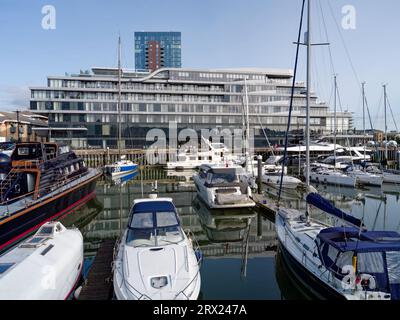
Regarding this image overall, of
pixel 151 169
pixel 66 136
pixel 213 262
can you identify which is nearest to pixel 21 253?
pixel 213 262

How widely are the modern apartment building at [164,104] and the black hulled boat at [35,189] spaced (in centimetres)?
4116

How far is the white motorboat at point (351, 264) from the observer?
26.2 feet

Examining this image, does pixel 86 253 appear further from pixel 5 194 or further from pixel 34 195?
pixel 5 194

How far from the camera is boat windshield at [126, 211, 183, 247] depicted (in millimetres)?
9967

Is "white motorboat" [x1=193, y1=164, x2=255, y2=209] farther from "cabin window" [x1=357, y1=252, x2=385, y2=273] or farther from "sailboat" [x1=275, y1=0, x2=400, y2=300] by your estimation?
"cabin window" [x1=357, y1=252, x2=385, y2=273]

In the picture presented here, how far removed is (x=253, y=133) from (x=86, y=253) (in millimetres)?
58679

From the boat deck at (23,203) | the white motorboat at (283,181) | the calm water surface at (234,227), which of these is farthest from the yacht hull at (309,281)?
the white motorboat at (283,181)

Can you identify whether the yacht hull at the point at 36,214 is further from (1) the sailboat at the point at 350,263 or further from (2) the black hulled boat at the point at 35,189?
(1) the sailboat at the point at 350,263

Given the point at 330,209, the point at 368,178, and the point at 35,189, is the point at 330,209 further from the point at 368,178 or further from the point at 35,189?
the point at 368,178

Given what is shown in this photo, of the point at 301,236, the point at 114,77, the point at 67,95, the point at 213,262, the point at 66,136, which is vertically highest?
the point at 114,77

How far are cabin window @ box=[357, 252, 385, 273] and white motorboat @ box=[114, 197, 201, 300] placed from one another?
4.53 m

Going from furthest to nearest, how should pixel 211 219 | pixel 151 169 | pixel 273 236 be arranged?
pixel 151 169
pixel 211 219
pixel 273 236

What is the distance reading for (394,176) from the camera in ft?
109
